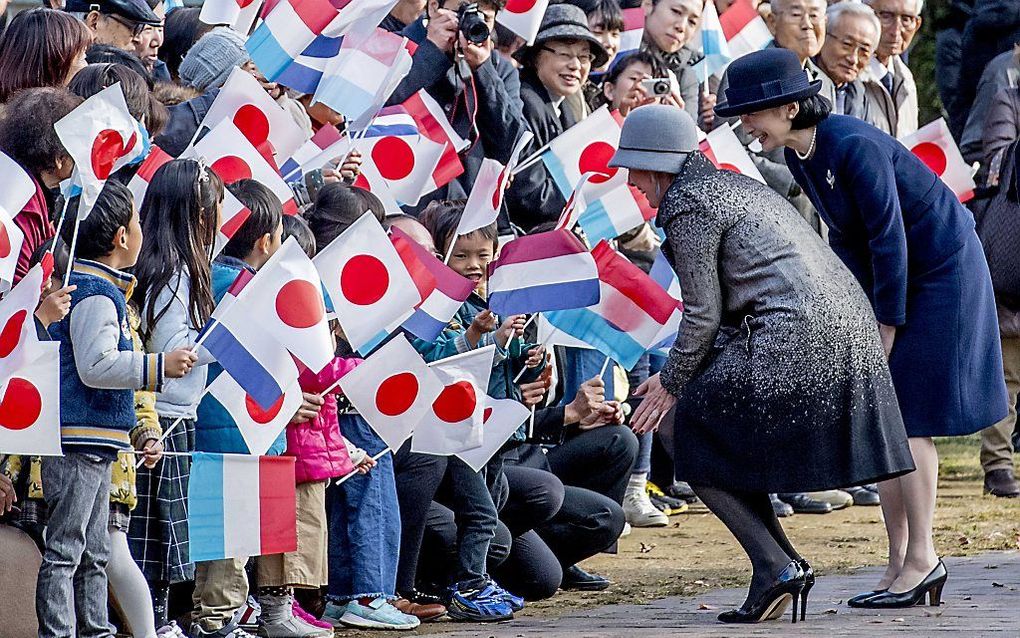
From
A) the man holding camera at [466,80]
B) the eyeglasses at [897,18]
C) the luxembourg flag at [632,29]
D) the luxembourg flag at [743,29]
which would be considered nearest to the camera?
the man holding camera at [466,80]

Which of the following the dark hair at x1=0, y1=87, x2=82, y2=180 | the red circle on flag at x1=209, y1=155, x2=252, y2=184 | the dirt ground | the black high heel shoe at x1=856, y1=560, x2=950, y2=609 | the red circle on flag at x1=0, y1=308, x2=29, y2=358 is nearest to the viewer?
the red circle on flag at x1=0, y1=308, x2=29, y2=358

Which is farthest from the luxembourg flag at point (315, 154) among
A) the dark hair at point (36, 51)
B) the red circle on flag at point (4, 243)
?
the red circle on flag at point (4, 243)

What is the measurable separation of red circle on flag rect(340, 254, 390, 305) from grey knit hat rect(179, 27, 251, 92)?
1.53 metres

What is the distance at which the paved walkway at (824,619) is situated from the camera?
6.03m

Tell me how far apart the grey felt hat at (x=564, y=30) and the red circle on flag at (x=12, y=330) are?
4.18m

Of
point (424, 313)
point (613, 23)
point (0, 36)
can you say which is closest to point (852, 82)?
point (613, 23)

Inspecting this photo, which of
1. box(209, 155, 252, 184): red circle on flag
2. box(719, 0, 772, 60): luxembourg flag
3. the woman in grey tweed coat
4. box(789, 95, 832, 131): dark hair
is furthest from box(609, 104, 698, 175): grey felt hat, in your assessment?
box(719, 0, 772, 60): luxembourg flag

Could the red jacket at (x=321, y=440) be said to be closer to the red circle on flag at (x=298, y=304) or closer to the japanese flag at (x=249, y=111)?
the red circle on flag at (x=298, y=304)

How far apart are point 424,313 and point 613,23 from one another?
11.8 feet

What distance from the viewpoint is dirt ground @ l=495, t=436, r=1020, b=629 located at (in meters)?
7.45

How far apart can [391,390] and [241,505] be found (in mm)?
831

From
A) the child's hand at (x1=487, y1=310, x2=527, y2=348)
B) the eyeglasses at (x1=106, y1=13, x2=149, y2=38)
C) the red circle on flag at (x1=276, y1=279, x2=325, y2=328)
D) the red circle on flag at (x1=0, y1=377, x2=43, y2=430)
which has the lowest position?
the child's hand at (x1=487, y1=310, x2=527, y2=348)

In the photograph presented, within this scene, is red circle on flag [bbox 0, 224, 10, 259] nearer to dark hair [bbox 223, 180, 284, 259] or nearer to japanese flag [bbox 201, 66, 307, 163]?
dark hair [bbox 223, 180, 284, 259]

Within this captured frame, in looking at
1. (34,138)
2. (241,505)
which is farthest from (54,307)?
(241,505)
